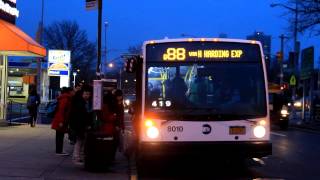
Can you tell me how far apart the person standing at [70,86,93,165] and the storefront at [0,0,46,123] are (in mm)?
10048

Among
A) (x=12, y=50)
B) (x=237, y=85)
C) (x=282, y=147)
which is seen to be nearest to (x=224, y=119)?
(x=237, y=85)

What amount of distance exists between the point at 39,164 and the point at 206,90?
4.09 metres

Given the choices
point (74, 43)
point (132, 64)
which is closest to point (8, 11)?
point (132, 64)

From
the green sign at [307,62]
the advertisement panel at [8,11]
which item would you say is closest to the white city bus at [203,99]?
the advertisement panel at [8,11]

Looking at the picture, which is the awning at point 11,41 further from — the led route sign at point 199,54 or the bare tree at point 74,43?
the bare tree at point 74,43

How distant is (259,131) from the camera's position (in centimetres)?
1308

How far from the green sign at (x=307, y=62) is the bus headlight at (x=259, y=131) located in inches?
1207

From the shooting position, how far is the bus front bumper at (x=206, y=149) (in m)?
12.9

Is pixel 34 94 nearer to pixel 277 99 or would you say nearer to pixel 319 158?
pixel 277 99

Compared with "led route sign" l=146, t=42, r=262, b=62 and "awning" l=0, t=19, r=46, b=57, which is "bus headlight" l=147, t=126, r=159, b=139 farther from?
"awning" l=0, t=19, r=46, b=57

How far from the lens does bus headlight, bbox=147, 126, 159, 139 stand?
13008 mm

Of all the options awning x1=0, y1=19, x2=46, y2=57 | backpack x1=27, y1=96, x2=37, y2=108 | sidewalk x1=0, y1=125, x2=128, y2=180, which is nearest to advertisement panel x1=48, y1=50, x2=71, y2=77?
backpack x1=27, y1=96, x2=37, y2=108

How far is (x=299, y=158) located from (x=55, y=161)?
668 centimetres

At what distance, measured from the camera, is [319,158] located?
A: 1780 centimetres
